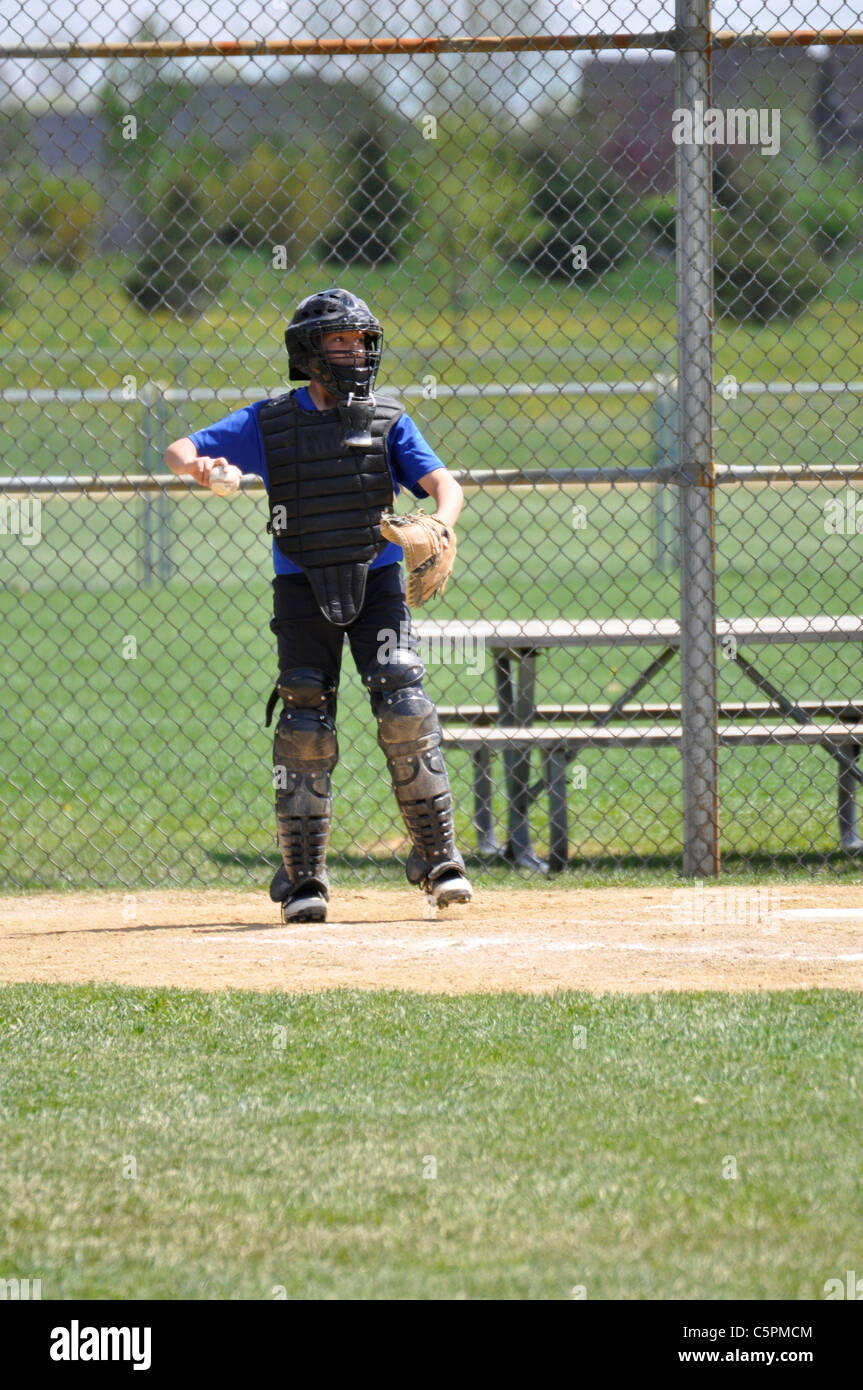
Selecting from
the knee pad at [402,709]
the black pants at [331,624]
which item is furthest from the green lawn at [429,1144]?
the black pants at [331,624]

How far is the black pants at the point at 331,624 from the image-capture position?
210 inches

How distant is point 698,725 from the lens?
5922mm

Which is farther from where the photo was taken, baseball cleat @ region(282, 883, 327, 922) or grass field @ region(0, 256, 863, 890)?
grass field @ region(0, 256, 863, 890)

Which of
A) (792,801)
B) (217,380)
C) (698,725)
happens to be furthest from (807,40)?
(217,380)

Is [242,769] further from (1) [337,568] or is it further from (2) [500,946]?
(2) [500,946]

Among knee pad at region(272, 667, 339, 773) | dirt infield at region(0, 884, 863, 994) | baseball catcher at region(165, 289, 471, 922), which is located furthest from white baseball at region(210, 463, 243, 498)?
dirt infield at region(0, 884, 863, 994)

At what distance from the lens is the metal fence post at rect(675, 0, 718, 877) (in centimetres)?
568

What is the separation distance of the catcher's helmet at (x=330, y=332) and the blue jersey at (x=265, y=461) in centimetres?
15

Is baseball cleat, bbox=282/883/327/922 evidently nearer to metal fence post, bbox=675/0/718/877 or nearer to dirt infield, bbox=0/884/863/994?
dirt infield, bbox=0/884/863/994

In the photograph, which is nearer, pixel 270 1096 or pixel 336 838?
pixel 270 1096

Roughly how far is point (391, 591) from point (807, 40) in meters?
2.54

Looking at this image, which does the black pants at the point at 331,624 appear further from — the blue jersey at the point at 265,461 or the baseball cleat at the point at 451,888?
the baseball cleat at the point at 451,888

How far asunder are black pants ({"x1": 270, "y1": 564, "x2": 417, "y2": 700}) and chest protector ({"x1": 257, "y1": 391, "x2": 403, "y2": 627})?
3.1 inches

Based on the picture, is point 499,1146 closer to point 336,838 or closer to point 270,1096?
point 270,1096
